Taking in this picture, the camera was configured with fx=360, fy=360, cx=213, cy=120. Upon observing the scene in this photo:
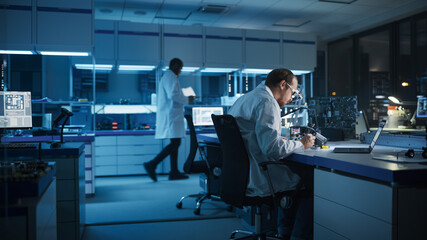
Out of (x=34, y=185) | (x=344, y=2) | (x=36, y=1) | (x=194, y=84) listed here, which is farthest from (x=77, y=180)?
(x=344, y=2)

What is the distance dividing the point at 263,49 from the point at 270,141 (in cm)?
411

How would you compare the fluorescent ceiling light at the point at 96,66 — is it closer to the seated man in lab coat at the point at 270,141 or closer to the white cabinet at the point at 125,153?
the white cabinet at the point at 125,153

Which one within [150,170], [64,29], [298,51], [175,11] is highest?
[175,11]

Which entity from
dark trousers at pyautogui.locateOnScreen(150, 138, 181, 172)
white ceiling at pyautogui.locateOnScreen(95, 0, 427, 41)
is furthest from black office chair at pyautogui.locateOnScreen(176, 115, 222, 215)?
white ceiling at pyautogui.locateOnScreen(95, 0, 427, 41)

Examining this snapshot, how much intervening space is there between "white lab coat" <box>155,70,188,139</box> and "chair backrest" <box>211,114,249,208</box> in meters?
2.67

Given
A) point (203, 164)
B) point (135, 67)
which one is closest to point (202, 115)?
point (135, 67)

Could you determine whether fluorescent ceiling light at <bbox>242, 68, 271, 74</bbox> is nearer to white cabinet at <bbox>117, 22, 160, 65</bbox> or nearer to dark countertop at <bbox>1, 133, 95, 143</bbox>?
white cabinet at <bbox>117, 22, 160, 65</bbox>

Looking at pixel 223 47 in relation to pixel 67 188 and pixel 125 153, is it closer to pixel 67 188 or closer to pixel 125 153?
pixel 125 153

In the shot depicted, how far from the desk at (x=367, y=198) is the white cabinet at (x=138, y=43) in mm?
3767

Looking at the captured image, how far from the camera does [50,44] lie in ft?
13.6

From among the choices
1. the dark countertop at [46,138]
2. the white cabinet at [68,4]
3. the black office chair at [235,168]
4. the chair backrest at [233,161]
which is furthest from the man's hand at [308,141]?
the white cabinet at [68,4]

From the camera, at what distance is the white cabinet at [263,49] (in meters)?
5.84

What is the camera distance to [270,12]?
617 centimetres

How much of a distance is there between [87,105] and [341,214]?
12.6 ft
